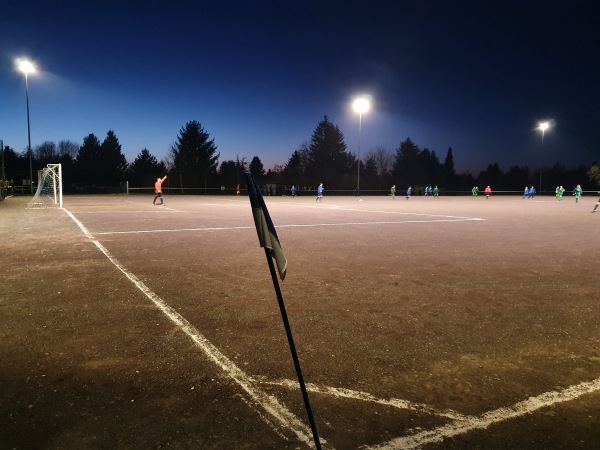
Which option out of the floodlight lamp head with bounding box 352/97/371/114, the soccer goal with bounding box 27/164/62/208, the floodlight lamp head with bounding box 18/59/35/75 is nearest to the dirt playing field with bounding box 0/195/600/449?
the soccer goal with bounding box 27/164/62/208

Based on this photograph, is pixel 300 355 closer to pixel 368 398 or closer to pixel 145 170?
pixel 368 398

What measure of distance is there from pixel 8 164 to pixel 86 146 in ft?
48.9

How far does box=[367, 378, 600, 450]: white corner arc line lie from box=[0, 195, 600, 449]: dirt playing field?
14mm

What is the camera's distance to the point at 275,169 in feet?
309

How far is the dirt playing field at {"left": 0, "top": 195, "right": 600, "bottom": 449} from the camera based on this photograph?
282cm

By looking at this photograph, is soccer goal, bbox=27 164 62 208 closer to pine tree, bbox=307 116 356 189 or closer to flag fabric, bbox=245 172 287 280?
flag fabric, bbox=245 172 287 280

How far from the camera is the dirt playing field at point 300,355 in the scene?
282 centimetres

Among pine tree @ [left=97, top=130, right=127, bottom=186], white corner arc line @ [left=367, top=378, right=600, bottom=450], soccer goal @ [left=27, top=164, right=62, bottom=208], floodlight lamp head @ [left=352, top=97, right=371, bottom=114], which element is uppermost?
floodlight lamp head @ [left=352, top=97, right=371, bottom=114]

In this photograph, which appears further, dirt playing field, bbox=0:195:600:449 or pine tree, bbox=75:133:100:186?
pine tree, bbox=75:133:100:186

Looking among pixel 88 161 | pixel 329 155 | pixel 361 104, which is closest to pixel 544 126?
pixel 361 104

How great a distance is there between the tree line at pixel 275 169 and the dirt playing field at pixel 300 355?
60.9 meters

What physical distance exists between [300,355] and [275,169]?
91346mm

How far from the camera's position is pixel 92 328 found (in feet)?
15.2

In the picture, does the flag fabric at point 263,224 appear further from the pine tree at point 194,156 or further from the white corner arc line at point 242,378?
the pine tree at point 194,156
